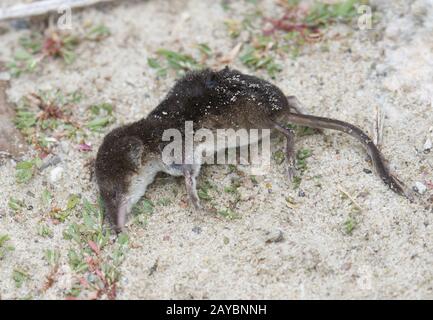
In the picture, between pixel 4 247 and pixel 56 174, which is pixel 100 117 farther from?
pixel 4 247

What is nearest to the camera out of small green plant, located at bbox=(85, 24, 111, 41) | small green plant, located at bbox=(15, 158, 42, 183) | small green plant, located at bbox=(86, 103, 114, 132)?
small green plant, located at bbox=(15, 158, 42, 183)


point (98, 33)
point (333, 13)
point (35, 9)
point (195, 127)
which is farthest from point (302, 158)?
point (35, 9)

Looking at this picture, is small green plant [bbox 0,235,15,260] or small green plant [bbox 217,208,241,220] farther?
small green plant [bbox 217,208,241,220]

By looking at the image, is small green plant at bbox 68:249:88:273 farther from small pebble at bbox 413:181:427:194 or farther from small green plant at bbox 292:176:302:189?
small pebble at bbox 413:181:427:194

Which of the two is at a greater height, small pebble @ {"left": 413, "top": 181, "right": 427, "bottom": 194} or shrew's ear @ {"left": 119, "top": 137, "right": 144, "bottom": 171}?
shrew's ear @ {"left": 119, "top": 137, "right": 144, "bottom": 171}

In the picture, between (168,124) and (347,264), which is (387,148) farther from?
(168,124)

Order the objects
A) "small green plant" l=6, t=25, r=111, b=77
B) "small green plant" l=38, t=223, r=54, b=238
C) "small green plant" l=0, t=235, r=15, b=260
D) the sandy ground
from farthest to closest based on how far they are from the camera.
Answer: "small green plant" l=6, t=25, r=111, b=77
"small green plant" l=38, t=223, r=54, b=238
"small green plant" l=0, t=235, r=15, b=260
the sandy ground

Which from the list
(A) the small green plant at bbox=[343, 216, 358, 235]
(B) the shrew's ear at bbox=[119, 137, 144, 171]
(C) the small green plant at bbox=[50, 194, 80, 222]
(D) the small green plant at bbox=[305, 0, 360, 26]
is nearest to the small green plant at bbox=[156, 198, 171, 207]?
(B) the shrew's ear at bbox=[119, 137, 144, 171]
